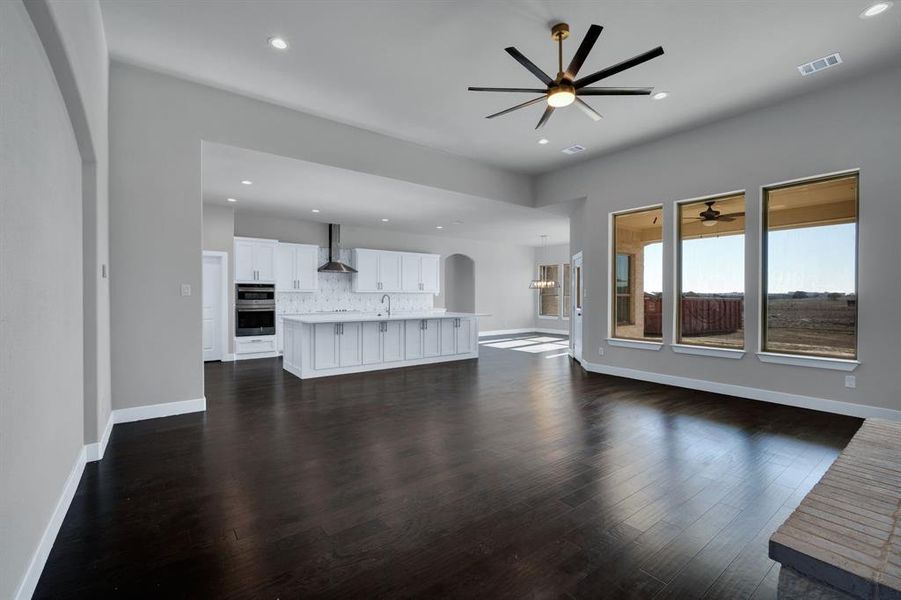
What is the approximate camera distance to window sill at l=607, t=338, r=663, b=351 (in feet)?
19.3

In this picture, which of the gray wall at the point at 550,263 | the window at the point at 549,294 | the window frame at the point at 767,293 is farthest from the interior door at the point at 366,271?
the window frame at the point at 767,293

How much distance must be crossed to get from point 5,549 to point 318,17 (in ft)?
11.9

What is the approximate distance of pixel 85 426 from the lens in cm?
301

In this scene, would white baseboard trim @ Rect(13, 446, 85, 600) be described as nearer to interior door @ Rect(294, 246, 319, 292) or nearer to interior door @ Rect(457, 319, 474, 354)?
interior door @ Rect(457, 319, 474, 354)

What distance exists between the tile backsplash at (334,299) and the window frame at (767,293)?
747 centimetres

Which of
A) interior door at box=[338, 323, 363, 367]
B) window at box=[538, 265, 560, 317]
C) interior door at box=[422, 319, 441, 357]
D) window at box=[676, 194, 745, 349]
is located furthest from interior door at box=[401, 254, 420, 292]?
window at box=[676, 194, 745, 349]

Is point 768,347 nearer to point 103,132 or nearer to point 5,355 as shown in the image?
point 5,355

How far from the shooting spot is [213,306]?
25.2 ft

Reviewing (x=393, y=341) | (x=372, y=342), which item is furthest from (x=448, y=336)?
(x=372, y=342)

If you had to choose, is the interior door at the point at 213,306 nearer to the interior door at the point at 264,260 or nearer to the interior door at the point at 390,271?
the interior door at the point at 264,260

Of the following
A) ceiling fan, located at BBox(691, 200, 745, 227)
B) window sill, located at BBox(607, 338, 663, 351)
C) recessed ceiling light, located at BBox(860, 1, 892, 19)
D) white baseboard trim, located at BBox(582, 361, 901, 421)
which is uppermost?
recessed ceiling light, located at BBox(860, 1, 892, 19)

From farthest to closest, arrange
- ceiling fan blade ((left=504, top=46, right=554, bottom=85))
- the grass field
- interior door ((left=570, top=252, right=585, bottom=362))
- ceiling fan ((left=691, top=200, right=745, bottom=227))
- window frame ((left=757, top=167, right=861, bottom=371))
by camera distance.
→ interior door ((left=570, top=252, right=585, bottom=362)) < ceiling fan ((left=691, top=200, right=745, bottom=227)) < the grass field < window frame ((left=757, top=167, right=861, bottom=371)) < ceiling fan blade ((left=504, top=46, right=554, bottom=85))

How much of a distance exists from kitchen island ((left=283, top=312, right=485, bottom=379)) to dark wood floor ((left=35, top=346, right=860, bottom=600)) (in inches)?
67.9

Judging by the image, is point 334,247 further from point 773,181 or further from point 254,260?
point 773,181
